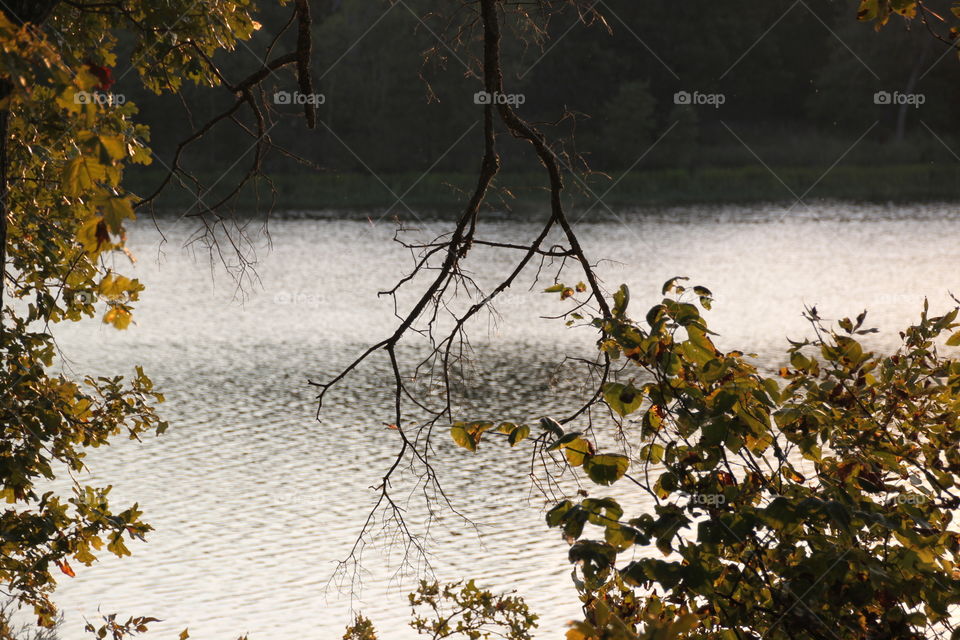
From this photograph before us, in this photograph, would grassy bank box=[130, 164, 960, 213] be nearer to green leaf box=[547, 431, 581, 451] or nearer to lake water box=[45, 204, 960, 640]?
lake water box=[45, 204, 960, 640]

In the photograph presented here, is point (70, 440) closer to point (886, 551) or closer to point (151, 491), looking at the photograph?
point (886, 551)

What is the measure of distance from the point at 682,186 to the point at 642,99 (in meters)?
4.05

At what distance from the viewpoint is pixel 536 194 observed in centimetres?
3612

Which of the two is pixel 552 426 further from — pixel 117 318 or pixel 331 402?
pixel 331 402

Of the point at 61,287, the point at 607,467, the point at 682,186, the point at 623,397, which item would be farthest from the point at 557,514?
the point at 682,186

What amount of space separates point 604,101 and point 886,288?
26.8 meters

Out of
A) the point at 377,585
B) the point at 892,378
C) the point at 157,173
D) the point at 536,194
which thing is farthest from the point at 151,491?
the point at 157,173

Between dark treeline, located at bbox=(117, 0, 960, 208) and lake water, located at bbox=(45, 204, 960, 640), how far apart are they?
15794mm

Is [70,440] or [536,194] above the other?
[536,194]

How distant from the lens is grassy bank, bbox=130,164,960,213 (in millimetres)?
39938

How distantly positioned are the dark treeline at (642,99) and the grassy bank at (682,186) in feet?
2.19

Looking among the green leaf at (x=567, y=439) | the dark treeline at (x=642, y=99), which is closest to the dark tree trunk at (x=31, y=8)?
the green leaf at (x=567, y=439)

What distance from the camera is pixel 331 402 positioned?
46.0 feet

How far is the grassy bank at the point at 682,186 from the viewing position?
39.9m
